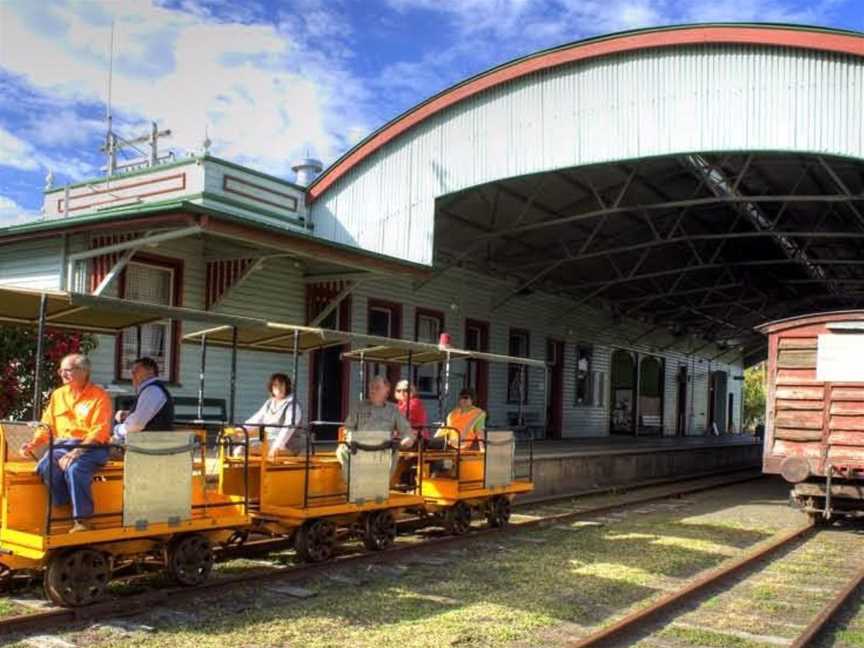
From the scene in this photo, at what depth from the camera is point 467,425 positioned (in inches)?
448

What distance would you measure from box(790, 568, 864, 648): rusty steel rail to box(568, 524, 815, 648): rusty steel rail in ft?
3.29

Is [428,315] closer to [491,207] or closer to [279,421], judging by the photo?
[491,207]

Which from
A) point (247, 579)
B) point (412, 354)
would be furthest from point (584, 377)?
point (247, 579)

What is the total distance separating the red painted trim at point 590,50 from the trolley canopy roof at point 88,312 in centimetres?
941

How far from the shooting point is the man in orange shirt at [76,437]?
20.8 feet

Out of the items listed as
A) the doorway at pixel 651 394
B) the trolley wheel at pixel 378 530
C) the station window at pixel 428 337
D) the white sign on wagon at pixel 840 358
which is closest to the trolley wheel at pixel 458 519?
the trolley wheel at pixel 378 530

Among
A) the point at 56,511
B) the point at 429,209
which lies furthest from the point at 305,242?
the point at 56,511

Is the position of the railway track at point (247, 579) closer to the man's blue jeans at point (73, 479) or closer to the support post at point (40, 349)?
the man's blue jeans at point (73, 479)

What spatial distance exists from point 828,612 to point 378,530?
14.3 feet

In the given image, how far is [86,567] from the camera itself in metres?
6.40

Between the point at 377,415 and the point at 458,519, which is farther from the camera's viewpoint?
the point at 458,519

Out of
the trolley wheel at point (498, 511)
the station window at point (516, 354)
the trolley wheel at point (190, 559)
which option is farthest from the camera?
the station window at point (516, 354)

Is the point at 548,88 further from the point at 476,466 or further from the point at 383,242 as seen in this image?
the point at 476,466

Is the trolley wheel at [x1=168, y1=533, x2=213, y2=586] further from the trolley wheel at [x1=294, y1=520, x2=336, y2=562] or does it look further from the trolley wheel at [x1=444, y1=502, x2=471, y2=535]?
the trolley wheel at [x1=444, y1=502, x2=471, y2=535]
